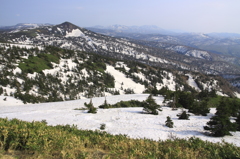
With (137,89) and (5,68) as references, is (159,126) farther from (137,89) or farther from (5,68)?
(137,89)

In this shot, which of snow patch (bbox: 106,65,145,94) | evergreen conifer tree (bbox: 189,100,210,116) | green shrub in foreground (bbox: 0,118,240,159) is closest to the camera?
green shrub in foreground (bbox: 0,118,240,159)

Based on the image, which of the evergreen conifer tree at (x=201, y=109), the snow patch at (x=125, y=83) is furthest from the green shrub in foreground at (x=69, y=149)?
the snow patch at (x=125, y=83)

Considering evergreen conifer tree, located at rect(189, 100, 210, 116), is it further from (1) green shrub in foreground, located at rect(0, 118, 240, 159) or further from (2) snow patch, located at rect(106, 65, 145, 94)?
(2) snow patch, located at rect(106, 65, 145, 94)

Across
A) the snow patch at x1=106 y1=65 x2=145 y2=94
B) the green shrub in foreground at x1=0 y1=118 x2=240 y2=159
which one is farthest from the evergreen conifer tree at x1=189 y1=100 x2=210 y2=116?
the snow patch at x1=106 y1=65 x2=145 y2=94

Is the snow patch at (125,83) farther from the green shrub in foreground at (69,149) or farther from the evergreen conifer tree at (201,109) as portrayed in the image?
the green shrub in foreground at (69,149)

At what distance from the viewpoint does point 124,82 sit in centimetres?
10631

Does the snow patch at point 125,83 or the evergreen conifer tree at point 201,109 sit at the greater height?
the evergreen conifer tree at point 201,109

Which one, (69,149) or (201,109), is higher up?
(69,149)

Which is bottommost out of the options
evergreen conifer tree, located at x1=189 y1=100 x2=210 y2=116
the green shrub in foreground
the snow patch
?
the snow patch

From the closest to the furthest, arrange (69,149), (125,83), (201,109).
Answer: (69,149)
(201,109)
(125,83)

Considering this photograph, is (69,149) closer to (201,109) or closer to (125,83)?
(201,109)

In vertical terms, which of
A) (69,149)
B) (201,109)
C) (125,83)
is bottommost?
(125,83)

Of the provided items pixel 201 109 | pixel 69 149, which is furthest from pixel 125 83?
pixel 69 149

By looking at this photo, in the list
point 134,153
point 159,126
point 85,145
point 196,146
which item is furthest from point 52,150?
point 159,126
